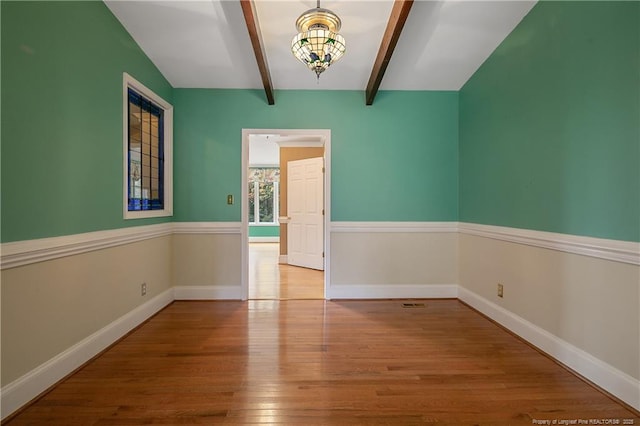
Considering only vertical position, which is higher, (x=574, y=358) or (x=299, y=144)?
(x=299, y=144)

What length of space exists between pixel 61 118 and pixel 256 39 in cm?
156

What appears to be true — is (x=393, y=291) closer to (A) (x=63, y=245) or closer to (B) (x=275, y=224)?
(A) (x=63, y=245)

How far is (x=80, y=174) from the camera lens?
6.86 feet

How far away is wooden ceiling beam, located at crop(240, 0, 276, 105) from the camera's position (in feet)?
7.42

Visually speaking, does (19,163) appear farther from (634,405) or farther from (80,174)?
(634,405)

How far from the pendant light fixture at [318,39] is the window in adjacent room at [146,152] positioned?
165 centimetres

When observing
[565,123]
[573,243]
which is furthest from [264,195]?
[573,243]

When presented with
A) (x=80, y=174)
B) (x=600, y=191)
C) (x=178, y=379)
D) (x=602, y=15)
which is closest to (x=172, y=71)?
(x=80, y=174)

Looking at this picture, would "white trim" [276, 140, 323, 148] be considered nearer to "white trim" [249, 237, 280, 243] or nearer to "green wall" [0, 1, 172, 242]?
"green wall" [0, 1, 172, 242]

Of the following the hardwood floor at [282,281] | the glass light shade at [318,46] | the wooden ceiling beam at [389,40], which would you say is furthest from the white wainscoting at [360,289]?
the glass light shade at [318,46]

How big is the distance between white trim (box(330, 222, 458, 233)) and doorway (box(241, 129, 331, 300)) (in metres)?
0.22

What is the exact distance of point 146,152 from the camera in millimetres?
3102

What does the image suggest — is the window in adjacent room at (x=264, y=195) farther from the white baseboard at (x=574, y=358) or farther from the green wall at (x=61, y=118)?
Answer: the white baseboard at (x=574, y=358)

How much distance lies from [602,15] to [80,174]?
3595 mm
